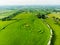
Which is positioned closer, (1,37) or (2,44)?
(2,44)

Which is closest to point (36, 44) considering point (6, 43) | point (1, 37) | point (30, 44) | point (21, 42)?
point (30, 44)

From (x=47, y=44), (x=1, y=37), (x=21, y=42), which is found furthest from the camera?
(x=1, y=37)

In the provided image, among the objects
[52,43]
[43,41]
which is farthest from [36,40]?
[52,43]

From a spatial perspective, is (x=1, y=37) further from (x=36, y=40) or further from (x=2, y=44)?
(x=36, y=40)

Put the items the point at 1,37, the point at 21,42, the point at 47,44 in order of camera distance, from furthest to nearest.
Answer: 1. the point at 1,37
2. the point at 21,42
3. the point at 47,44

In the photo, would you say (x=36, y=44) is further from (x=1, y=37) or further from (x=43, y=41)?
(x=1, y=37)

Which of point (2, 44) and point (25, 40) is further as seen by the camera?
point (25, 40)

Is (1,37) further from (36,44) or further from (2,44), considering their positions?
(36,44)
